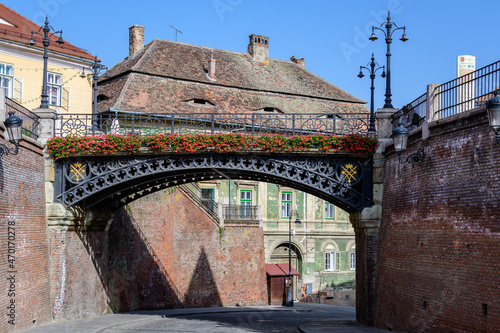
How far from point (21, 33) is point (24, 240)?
15536mm

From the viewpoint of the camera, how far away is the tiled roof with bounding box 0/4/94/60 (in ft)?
111

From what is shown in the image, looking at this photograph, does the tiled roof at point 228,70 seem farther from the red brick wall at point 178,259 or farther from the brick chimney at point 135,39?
→ the red brick wall at point 178,259

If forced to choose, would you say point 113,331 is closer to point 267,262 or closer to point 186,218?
point 186,218

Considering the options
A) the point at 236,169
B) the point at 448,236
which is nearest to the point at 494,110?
the point at 448,236

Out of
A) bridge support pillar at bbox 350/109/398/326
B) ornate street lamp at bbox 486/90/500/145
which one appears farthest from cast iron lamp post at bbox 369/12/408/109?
ornate street lamp at bbox 486/90/500/145

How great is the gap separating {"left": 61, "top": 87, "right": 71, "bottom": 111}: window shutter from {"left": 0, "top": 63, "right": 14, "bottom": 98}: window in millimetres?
2927

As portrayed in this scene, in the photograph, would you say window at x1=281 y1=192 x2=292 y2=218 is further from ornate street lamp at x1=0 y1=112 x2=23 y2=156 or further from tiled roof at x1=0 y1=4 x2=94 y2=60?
ornate street lamp at x1=0 y1=112 x2=23 y2=156

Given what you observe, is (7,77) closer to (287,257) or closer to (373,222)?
(373,222)

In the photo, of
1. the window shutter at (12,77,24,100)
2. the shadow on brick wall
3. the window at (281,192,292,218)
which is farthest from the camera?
the window at (281,192,292,218)

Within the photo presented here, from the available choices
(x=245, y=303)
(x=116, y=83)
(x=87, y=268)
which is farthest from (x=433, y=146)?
(x=116, y=83)

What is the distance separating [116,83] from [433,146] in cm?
2808

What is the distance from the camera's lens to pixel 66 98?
3644 cm

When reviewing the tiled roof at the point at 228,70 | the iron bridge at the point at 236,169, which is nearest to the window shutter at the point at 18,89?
the iron bridge at the point at 236,169

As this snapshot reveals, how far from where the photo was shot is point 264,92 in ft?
155
